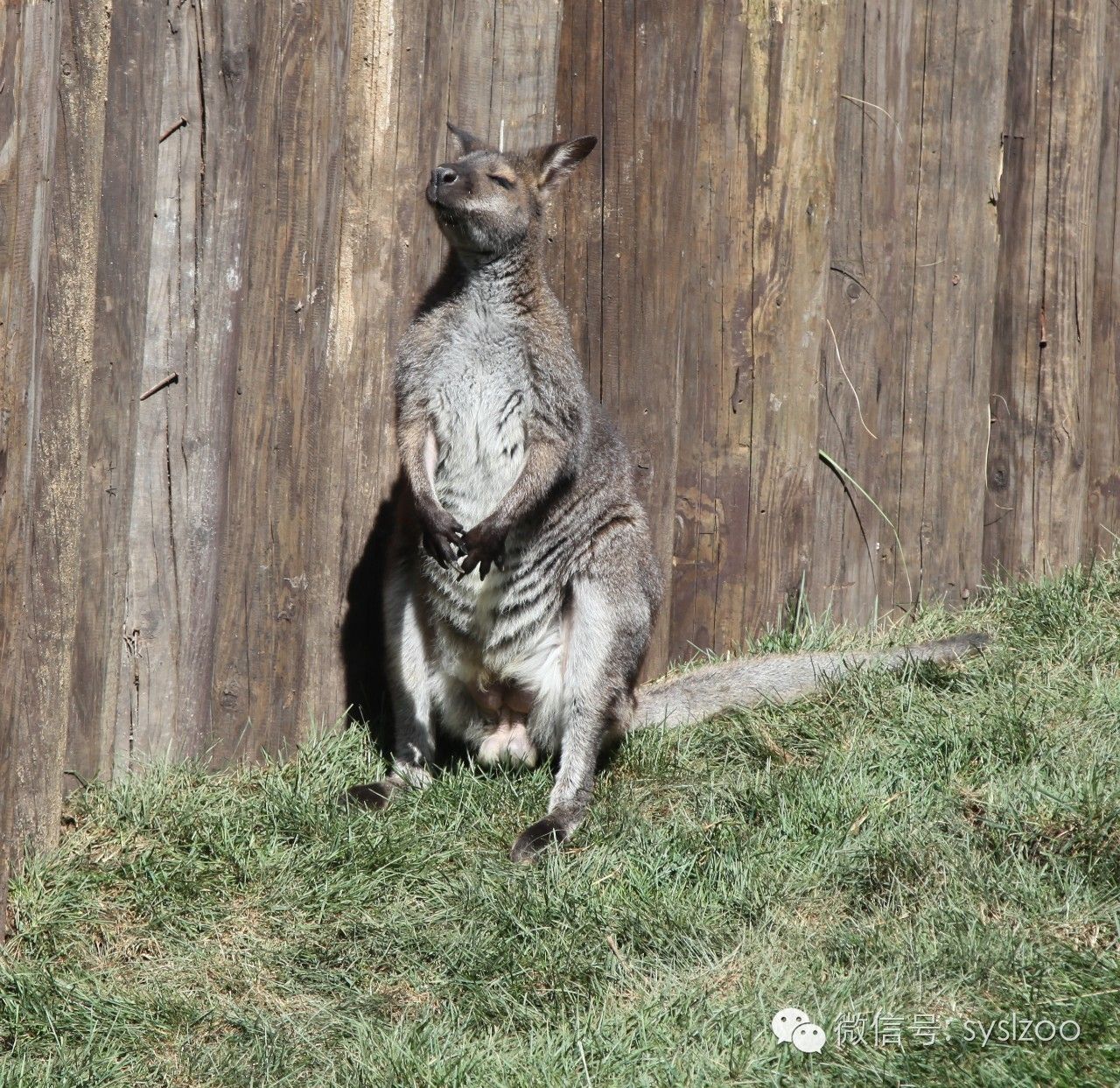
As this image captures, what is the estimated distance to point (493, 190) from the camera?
4766 mm

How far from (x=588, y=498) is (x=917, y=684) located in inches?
52.9

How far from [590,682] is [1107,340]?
9.98 feet

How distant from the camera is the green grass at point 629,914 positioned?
3.11 m

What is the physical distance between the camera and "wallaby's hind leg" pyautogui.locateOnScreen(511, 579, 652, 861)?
466cm

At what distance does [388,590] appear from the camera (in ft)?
16.4

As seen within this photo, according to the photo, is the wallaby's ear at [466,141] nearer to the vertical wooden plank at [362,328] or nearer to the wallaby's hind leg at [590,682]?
the vertical wooden plank at [362,328]

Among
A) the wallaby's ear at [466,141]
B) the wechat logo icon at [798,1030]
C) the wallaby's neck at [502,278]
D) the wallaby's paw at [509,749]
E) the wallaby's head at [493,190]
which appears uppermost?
the wallaby's ear at [466,141]

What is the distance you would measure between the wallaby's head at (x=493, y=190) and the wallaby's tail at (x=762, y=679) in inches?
67.8

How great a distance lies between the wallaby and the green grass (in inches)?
9.8

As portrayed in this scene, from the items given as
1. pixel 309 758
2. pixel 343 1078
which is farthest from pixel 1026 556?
pixel 343 1078

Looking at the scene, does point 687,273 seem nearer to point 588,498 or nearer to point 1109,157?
point 588,498

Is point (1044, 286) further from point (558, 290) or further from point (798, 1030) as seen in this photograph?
point (798, 1030)

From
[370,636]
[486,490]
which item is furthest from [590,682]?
[370,636]

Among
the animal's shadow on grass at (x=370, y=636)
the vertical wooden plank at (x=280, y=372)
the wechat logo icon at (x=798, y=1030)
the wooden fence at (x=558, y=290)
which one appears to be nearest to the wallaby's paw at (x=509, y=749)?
the animal's shadow on grass at (x=370, y=636)
